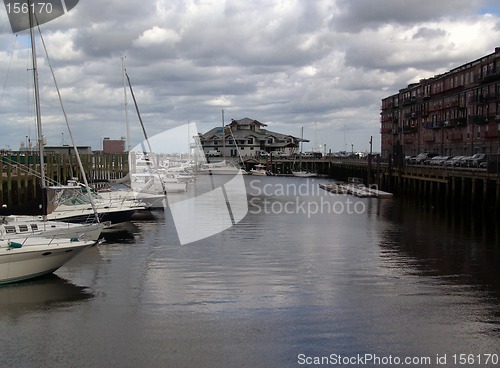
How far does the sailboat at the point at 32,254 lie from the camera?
22203 millimetres

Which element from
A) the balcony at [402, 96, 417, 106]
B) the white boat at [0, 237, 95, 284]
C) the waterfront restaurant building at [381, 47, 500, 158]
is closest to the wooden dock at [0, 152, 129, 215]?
the white boat at [0, 237, 95, 284]

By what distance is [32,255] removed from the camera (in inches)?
896

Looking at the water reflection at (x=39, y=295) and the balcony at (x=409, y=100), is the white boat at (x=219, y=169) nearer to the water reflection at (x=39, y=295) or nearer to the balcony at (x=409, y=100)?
the balcony at (x=409, y=100)

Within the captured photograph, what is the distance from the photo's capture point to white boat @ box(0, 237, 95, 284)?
2220cm

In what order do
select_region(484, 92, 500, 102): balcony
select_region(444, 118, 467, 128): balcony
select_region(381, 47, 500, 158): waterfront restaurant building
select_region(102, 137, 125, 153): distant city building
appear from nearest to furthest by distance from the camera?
select_region(484, 92, 500, 102): balcony, select_region(381, 47, 500, 158): waterfront restaurant building, select_region(444, 118, 467, 128): balcony, select_region(102, 137, 125, 153): distant city building

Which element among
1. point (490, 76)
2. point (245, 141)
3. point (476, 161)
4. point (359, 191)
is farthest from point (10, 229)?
point (245, 141)

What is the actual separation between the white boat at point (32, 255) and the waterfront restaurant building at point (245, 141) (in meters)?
147

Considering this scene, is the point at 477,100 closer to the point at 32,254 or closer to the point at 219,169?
the point at 32,254


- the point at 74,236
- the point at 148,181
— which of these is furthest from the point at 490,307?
the point at 148,181

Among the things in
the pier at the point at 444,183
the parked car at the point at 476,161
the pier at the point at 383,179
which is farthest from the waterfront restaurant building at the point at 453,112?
the parked car at the point at 476,161

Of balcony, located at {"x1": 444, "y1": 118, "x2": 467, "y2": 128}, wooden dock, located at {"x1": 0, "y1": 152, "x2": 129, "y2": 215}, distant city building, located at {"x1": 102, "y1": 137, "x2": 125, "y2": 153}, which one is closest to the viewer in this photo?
wooden dock, located at {"x1": 0, "y1": 152, "x2": 129, "y2": 215}

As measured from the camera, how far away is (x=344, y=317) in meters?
19.3

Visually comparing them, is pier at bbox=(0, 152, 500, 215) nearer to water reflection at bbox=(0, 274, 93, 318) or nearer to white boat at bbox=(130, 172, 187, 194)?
white boat at bbox=(130, 172, 187, 194)

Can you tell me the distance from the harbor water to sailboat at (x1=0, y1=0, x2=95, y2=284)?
52cm
